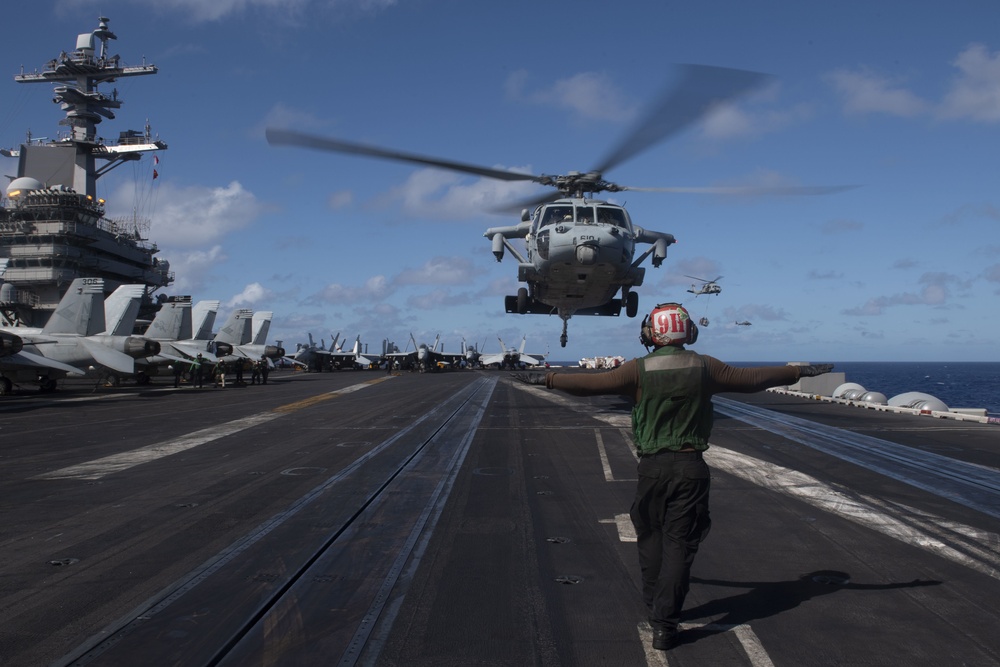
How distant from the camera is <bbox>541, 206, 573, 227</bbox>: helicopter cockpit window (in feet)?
69.5

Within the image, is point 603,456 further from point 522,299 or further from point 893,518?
point 522,299

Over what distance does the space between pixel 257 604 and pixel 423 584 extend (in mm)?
1319

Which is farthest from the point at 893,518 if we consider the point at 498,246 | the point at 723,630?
the point at 498,246

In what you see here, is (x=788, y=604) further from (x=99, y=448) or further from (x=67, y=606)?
(x=99, y=448)

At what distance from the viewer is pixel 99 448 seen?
14828mm

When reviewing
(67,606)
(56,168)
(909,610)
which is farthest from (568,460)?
(56,168)

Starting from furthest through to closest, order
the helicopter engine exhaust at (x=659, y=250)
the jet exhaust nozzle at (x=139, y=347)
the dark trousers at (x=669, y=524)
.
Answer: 1. the jet exhaust nozzle at (x=139, y=347)
2. the helicopter engine exhaust at (x=659, y=250)
3. the dark trousers at (x=669, y=524)

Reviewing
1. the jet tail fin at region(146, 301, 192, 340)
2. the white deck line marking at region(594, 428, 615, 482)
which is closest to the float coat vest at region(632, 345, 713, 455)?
the white deck line marking at region(594, 428, 615, 482)

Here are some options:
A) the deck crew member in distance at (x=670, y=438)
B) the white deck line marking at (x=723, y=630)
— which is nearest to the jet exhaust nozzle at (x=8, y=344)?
the deck crew member in distance at (x=670, y=438)

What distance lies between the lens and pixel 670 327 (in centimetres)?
524

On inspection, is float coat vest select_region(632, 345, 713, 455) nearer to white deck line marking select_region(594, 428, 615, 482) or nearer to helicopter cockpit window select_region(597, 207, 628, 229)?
white deck line marking select_region(594, 428, 615, 482)

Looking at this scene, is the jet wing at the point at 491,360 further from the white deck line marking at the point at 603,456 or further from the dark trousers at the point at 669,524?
the dark trousers at the point at 669,524

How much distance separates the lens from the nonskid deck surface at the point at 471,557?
476 cm

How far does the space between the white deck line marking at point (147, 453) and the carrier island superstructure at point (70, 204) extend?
48.8 meters
